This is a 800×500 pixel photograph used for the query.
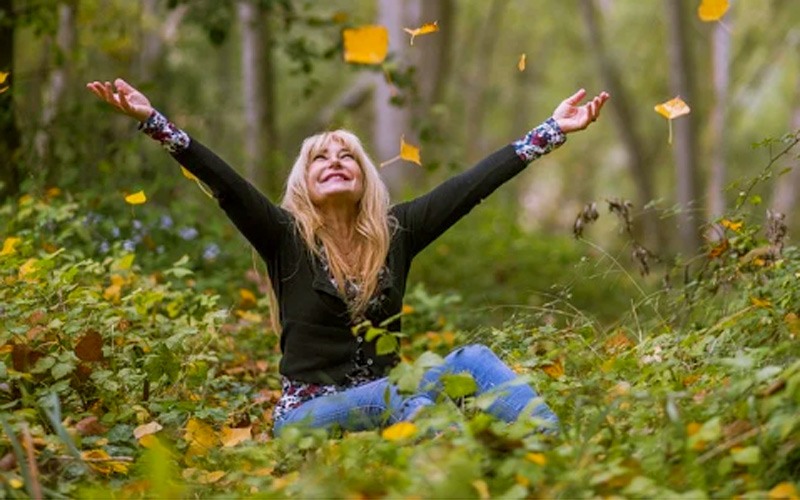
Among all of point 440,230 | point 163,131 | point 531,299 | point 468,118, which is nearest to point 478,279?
point 531,299

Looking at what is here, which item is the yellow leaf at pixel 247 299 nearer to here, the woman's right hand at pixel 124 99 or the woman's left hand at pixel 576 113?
the woman's right hand at pixel 124 99

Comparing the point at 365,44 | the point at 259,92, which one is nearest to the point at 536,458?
the point at 365,44

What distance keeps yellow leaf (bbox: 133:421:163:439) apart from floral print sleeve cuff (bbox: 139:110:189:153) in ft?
3.02

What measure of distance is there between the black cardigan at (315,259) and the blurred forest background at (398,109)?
0.52 metres

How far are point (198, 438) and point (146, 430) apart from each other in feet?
0.57

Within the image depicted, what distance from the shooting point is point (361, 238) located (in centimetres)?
411

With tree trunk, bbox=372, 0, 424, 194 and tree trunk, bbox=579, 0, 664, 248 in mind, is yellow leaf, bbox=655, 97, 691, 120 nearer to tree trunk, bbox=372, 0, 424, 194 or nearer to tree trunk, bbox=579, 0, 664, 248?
tree trunk, bbox=372, 0, 424, 194

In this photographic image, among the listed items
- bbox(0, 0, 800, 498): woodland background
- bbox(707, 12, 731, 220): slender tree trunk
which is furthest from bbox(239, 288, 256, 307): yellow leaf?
bbox(707, 12, 731, 220): slender tree trunk

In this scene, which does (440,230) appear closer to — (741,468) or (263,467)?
(263,467)

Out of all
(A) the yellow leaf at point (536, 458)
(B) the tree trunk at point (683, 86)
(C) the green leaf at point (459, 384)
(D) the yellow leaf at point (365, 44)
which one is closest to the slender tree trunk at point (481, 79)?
(B) the tree trunk at point (683, 86)

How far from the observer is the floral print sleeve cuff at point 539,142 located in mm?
4145

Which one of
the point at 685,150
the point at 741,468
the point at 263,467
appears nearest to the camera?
the point at 741,468

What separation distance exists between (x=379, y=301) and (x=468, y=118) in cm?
2272

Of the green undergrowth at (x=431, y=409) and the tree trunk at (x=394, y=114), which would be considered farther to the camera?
the tree trunk at (x=394, y=114)
